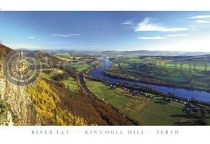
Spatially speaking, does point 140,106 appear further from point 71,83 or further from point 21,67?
point 21,67

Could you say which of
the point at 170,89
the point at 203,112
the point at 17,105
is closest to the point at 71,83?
the point at 17,105

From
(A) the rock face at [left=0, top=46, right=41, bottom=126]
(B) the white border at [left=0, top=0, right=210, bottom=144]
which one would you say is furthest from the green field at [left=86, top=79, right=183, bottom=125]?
(A) the rock face at [left=0, top=46, right=41, bottom=126]

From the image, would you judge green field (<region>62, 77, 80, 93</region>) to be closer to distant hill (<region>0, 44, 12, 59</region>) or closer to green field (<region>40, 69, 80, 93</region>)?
green field (<region>40, 69, 80, 93</region>)
